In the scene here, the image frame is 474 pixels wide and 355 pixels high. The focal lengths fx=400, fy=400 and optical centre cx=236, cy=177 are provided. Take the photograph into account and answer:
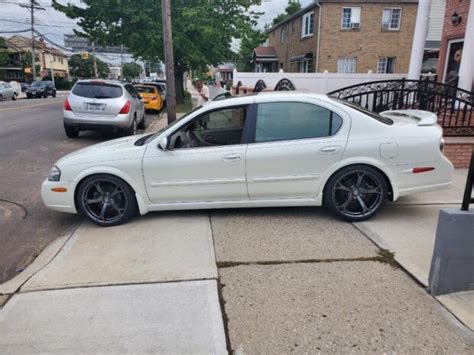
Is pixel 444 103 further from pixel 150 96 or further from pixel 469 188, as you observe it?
pixel 150 96

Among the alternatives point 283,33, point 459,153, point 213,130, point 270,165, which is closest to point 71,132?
point 213,130

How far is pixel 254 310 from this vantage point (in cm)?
304

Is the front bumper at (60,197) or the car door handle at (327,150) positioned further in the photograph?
the front bumper at (60,197)

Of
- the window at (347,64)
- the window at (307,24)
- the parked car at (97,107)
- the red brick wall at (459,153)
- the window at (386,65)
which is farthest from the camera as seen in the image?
the window at (307,24)

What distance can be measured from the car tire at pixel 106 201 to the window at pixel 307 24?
75.0 feet

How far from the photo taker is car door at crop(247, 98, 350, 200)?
182 inches

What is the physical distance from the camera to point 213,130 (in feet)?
16.8

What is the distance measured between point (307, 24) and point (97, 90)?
18546mm

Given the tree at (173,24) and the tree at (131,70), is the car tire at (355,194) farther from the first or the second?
the tree at (131,70)

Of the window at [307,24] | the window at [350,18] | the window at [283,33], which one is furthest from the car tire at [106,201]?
the window at [283,33]

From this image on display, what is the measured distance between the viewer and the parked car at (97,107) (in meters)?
10.7

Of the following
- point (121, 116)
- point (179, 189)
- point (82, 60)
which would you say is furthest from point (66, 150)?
point (82, 60)

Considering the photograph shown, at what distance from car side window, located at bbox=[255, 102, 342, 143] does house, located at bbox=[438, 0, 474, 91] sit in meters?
6.28

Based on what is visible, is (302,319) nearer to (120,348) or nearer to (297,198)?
(120,348)
